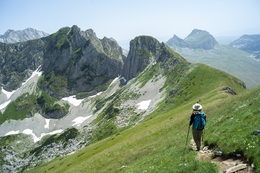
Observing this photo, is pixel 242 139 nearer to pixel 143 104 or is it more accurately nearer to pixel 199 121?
pixel 199 121

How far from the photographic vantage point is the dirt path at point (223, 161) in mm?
15094

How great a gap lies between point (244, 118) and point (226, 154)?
6850 millimetres

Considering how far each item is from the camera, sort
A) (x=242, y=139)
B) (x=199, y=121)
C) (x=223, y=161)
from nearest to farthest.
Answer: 1. (x=223, y=161)
2. (x=242, y=139)
3. (x=199, y=121)

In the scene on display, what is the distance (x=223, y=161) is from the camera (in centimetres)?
1753

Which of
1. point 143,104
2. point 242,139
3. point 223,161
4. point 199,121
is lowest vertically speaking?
point 143,104

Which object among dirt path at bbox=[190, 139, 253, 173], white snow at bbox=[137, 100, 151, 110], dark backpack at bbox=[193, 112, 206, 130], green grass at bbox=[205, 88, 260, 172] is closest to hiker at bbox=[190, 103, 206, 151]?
dark backpack at bbox=[193, 112, 206, 130]

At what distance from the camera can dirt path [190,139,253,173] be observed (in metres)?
15.1

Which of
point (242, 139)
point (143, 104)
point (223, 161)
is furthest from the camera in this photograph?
point (143, 104)

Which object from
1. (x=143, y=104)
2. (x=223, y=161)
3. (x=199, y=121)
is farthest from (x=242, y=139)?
(x=143, y=104)

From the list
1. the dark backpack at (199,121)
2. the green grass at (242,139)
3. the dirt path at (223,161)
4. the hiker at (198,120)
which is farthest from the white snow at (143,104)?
the dirt path at (223,161)

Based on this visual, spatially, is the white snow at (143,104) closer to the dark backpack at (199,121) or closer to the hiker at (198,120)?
the hiker at (198,120)

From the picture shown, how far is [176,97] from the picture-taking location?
134 meters

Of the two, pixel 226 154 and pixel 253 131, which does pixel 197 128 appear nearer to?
pixel 226 154

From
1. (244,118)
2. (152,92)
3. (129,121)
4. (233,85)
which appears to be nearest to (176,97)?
(233,85)
